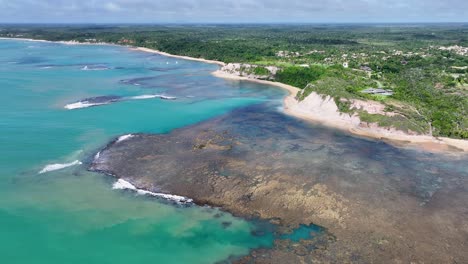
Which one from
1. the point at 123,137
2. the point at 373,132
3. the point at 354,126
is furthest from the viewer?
the point at 354,126

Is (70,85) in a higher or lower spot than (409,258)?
higher

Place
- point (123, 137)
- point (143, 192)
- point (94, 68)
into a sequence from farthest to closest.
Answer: point (94, 68)
point (123, 137)
point (143, 192)

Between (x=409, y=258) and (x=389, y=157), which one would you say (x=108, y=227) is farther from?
(x=389, y=157)

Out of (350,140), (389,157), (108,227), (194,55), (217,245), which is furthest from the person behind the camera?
(194,55)

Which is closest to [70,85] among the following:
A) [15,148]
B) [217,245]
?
[15,148]

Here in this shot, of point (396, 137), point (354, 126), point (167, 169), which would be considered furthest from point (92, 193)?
point (396, 137)

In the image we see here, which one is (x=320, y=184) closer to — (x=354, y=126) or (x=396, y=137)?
(x=396, y=137)

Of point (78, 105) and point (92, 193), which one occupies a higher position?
point (78, 105)
